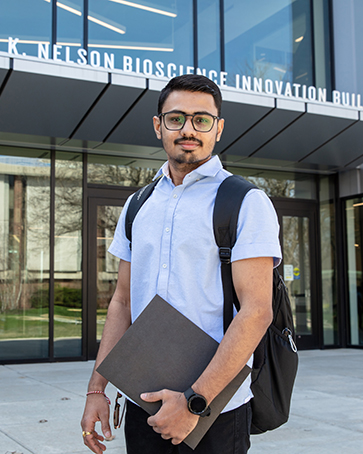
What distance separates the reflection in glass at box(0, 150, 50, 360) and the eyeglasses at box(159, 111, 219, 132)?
729 centimetres

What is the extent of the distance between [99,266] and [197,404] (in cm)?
775

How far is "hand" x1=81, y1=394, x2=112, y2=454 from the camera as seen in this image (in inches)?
70.4

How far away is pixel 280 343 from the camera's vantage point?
1818mm

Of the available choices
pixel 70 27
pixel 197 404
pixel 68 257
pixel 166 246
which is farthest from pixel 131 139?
pixel 197 404

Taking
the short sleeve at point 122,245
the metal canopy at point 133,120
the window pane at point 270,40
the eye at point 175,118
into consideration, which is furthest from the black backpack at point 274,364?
the window pane at point 270,40

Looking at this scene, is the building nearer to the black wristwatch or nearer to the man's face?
the man's face

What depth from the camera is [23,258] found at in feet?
28.2

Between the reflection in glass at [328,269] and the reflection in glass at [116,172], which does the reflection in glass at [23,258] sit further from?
the reflection in glass at [328,269]

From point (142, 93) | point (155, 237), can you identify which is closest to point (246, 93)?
point (142, 93)

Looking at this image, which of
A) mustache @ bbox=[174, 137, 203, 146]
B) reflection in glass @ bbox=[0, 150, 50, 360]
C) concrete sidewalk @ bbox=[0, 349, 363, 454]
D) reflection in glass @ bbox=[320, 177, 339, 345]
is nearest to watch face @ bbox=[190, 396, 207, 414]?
mustache @ bbox=[174, 137, 203, 146]

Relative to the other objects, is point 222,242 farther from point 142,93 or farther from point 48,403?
point 142,93

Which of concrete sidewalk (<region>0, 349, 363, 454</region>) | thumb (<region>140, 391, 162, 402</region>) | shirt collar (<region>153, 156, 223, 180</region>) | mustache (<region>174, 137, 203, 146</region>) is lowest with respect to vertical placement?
concrete sidewalk (<region>0, 349, 363, 454</region>)

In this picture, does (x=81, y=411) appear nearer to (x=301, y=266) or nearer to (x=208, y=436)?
(x=208, y=436)

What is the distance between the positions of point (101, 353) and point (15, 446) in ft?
8.09
